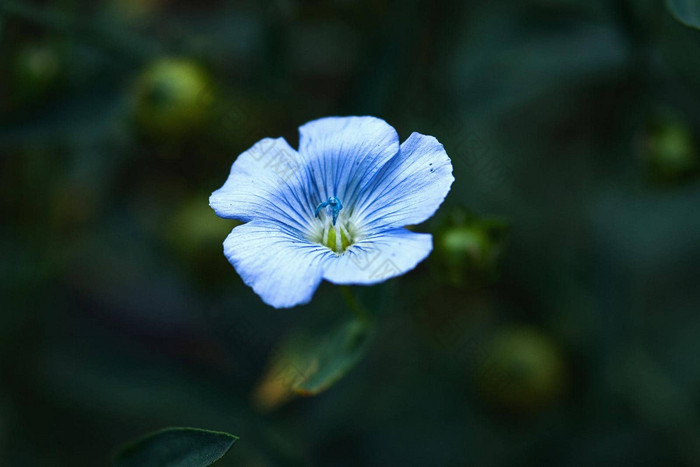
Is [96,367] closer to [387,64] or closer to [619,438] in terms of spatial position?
[387,64]

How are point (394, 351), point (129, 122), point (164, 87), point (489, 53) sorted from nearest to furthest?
point (164, 87) < point (129, 122) < point (489, 53) < point (394, 351)

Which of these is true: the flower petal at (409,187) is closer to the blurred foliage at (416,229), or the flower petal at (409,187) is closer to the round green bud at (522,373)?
the blurred foliage at (416,229)

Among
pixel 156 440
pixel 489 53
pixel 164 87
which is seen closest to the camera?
pixel 156 440

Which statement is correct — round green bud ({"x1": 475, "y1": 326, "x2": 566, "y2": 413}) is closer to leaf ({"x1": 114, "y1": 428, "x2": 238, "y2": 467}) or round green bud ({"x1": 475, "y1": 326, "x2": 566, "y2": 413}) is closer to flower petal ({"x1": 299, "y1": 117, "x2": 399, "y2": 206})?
flower petal ({"x1": 299, "y1": 117, "x2": 399, "y2": 206})

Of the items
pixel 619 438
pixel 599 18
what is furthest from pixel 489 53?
pixel 619 438

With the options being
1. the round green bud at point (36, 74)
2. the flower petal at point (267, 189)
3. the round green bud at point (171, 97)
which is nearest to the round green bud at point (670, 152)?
the flower petal at point (267, 189)

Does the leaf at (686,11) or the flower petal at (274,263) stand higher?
the leaf at (686,11)
